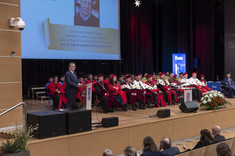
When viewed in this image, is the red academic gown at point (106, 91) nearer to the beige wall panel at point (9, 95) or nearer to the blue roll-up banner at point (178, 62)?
the beige wall panel at point (9, 95)

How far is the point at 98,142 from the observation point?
6.04m

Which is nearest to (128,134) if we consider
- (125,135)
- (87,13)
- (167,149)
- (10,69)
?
(125,135)

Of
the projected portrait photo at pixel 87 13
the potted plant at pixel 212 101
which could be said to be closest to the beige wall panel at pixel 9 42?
the potted plant at pixel 212 101

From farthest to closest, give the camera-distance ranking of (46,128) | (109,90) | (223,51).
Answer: (223,51), (109,90), (46,128)

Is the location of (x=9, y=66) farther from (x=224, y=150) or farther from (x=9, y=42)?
(x=224, y=150)

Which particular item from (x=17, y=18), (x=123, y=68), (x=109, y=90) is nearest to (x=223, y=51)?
(x=123, y=68)

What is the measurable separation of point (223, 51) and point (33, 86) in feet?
37.5

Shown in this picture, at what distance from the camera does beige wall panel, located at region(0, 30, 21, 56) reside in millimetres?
6629

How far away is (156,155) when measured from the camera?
Result: 14.1ft

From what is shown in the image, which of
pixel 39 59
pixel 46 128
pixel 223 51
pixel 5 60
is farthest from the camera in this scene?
pixel 223 51

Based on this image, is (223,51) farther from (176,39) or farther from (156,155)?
(156,155)

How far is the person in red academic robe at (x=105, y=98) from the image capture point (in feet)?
31.6

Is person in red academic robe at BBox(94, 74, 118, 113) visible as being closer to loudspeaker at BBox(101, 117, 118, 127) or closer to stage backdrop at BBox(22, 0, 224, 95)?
loudspeaker at BBox(101, 117, 118, 127)

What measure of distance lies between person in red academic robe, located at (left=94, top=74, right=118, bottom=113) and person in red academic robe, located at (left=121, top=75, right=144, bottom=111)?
68 cm
